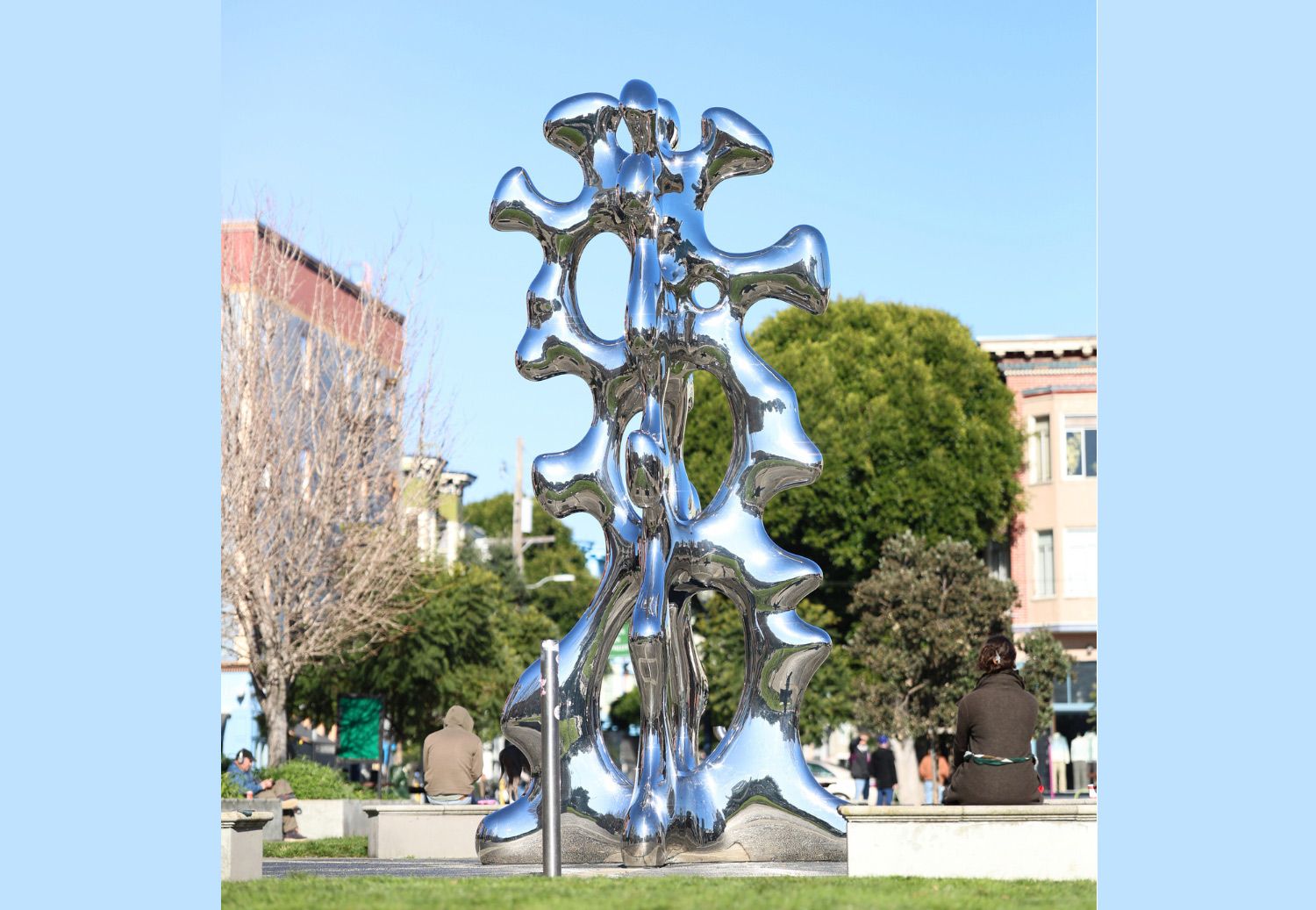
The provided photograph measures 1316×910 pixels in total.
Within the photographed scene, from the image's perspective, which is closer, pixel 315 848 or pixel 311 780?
pixel 315 848

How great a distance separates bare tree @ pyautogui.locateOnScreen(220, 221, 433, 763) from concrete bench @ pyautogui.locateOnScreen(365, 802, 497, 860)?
14.1m

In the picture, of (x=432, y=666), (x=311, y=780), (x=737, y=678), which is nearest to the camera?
Answer: (x=311, y=780)

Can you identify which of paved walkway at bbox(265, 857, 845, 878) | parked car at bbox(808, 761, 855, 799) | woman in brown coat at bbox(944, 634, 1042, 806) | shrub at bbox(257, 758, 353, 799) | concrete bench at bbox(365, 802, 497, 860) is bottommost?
Result: parked car at bbox(808, 761, 855, 799)

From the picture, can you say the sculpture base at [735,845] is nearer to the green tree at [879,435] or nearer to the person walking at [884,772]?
the person walking at [884,772]

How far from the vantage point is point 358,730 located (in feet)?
107

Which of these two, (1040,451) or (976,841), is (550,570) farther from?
(976,841)

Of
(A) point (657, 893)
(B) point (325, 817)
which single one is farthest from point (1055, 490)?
(A) point (657, 893)

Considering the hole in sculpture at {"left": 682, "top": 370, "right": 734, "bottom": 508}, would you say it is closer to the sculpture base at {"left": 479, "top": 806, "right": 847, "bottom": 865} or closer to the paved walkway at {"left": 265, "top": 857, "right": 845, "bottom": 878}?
the paved walkway at {"left": 265, "top": 857, "right": 845, "bottom": 878}

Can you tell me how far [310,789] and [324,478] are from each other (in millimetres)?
8094

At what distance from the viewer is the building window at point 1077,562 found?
166 ft

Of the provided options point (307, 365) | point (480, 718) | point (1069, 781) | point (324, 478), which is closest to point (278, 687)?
point (324, 478)

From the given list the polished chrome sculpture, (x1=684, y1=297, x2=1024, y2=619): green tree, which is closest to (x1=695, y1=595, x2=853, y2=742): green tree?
(x1=684, y1=297, x2=1024, y2=619): green tree

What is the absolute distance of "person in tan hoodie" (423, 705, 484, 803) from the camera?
55.2ft

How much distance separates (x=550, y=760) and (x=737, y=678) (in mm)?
32196
